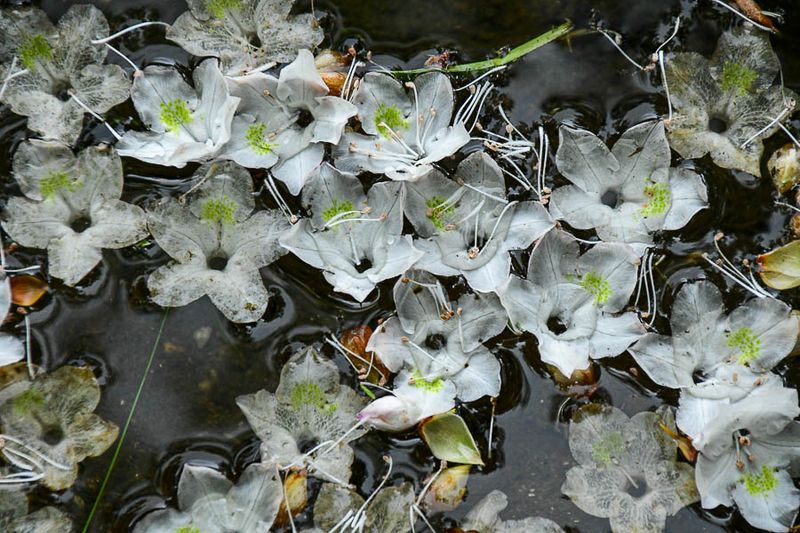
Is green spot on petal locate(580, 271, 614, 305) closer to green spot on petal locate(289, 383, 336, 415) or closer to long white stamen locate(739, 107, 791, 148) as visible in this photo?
long white stamen locate(739, 107, 791, 148)

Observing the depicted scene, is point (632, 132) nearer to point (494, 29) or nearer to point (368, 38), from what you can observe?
point (494, 29)

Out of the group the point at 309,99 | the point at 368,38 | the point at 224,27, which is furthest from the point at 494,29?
Answer: the point at 224,27

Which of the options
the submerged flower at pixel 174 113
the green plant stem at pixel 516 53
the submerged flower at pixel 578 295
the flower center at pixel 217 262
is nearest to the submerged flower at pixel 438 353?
the submerged flower at pixel 578 295

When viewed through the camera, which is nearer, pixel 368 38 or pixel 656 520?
pixel 656 520

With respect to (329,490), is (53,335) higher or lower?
higher

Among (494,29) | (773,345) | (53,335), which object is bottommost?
(53,335)

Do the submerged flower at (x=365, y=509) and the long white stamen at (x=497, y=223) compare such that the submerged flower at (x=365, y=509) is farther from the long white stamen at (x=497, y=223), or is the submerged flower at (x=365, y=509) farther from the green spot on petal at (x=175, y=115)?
the green spot on petal at (x=175, y=115)

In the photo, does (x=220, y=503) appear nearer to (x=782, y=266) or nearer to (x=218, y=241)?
(x=218, y=241)

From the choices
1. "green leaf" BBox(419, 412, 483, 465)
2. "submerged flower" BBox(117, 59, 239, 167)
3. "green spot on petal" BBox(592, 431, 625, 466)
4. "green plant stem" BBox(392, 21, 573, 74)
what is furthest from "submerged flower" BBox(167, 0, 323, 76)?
"green spot on petal" BBox(592, 431, 625, 466)
